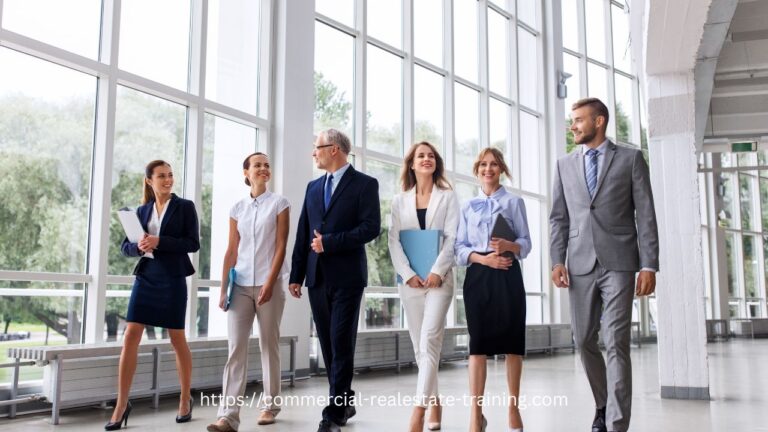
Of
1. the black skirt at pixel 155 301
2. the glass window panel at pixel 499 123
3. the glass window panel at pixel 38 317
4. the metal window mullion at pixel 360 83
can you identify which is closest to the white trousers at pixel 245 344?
the black skirt at pixel 155 301

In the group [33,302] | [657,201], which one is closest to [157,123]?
[33,302]

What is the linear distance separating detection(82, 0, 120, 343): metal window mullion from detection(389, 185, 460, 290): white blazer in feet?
9.41

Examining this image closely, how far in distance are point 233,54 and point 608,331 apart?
530cm

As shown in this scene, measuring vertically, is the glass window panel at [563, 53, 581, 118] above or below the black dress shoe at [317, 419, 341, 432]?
above

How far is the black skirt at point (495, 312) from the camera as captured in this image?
3477 millimetres

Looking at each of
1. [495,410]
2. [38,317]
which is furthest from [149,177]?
[495,410]

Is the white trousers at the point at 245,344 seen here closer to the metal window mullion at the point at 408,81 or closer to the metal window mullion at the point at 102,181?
the metal window mullion at the point at 102,181

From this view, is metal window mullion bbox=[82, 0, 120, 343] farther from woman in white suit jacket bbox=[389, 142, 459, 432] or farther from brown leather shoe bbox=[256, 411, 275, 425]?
woman in white suit jacket bbox=[389, 142, 459, 432]

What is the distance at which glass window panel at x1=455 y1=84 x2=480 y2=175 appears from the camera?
36.5 feet

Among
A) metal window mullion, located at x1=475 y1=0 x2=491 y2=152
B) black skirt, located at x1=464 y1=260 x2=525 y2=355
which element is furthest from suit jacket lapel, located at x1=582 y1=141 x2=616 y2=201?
metal window mullion, located at x1=475 y1=0 x2=491 y2=152

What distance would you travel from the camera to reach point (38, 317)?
16.9 feet

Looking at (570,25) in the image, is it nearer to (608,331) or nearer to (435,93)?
(435,93)

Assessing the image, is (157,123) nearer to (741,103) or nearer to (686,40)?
(686,40)

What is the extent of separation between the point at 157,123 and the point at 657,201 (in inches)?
175
